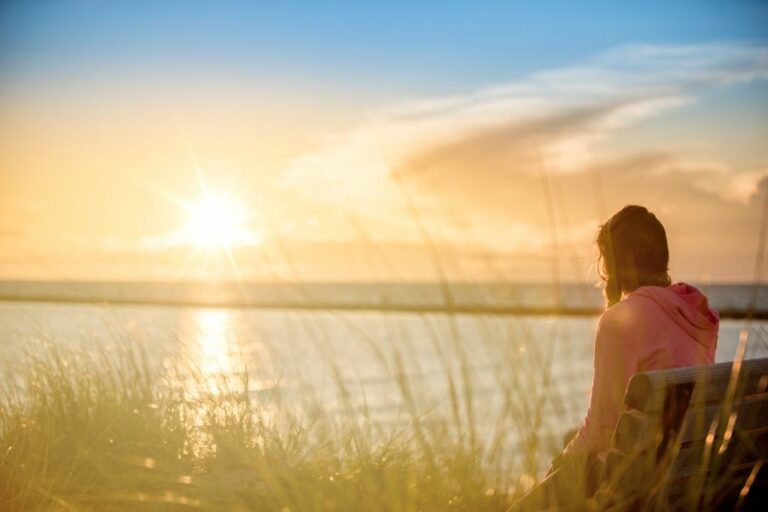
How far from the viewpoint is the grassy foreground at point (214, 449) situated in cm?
344

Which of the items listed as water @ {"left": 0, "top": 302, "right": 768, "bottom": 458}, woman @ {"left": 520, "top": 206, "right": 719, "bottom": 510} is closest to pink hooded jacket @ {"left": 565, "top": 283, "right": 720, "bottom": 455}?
woman @ {"left": 520, "top": 206, "right": 719, "bottom": 510}

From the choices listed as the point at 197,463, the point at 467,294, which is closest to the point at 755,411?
the point at 467,294

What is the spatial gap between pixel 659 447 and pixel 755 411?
45cm

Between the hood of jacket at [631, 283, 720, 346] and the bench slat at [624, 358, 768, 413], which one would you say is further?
the hood of jacket at [631, 283, 720, 346]

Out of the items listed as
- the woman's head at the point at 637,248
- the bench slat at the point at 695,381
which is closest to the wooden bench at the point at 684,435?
the bench slat at the point at 695,381

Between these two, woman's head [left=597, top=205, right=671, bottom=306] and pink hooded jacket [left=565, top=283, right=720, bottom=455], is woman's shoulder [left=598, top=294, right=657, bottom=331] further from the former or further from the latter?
woman's head [left=597, top=205, right=671, bottom=306]

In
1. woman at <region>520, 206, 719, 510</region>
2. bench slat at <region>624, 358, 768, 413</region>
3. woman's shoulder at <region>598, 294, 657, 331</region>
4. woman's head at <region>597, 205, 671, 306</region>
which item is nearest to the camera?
bench slat at <region>624, 358, 768, 413</region>

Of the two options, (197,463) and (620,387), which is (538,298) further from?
(197,463)

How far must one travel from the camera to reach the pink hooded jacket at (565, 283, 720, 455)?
316cm

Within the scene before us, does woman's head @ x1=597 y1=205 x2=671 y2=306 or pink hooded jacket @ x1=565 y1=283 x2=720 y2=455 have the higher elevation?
woman's head @ x1=597 y1=205 x2=671 y2=306

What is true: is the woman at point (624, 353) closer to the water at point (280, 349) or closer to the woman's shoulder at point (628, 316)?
the woman's shoulder at point (628, 316)

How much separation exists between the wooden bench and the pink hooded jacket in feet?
1.04

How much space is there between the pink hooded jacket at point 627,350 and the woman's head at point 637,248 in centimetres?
21

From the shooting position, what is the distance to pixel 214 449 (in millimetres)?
4527
